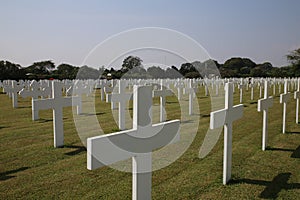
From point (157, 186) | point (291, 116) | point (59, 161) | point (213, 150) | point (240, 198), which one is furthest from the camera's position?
point (291, 116)

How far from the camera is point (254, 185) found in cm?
380

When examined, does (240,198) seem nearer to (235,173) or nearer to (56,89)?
(235,173)

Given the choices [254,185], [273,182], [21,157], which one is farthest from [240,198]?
[21,157]

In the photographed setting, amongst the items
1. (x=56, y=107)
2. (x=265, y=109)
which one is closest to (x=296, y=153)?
(x=265, y=109)

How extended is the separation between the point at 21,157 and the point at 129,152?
10.9ft

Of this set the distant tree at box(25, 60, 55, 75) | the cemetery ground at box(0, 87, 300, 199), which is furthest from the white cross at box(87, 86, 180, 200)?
the distant tree at box(25, 60, 55, 75)

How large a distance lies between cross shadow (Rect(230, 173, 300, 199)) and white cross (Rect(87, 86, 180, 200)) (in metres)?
1.78

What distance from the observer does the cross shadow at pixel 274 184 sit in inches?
139

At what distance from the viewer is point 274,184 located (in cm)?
385

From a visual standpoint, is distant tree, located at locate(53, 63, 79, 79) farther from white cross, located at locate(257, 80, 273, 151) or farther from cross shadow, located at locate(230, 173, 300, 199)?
cross shadow, located at locate(230, 173, 300, 199)

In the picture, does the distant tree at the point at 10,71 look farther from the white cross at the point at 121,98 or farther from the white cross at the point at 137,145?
the white cross at the point at 137,145

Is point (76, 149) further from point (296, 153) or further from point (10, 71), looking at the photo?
point (10, 71)

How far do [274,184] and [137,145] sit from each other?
241cm

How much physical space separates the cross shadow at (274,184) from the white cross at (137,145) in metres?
1.78
